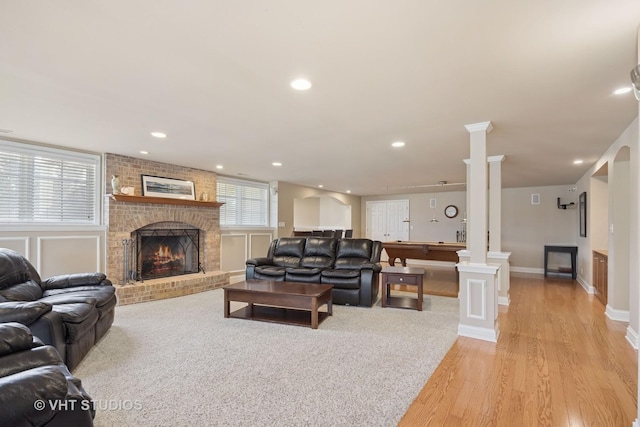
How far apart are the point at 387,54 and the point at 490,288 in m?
2.65

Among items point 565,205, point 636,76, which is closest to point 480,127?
point 636,76

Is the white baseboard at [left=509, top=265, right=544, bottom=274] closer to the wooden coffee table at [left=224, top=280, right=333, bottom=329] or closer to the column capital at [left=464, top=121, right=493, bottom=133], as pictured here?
the column capital at [left=464, top=121, right=493, bottom=133]

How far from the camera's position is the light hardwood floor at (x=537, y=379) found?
2.05m

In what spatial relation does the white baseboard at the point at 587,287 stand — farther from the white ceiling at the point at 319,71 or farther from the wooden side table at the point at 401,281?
the wooden side table at the point at 401,281

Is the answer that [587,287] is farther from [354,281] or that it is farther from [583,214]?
[354,281]

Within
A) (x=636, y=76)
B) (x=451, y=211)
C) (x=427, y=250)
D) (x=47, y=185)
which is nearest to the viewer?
(x=636, y=76)

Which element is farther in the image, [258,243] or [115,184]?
[258,243]

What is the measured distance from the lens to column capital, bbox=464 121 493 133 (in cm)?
337

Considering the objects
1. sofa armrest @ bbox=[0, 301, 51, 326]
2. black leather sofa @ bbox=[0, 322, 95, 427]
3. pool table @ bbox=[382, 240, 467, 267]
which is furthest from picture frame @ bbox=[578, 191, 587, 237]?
sofa armrest @ bbox=[0, 301, 51, 326]

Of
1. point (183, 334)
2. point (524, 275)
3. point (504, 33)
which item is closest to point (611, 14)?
point (504, 33)

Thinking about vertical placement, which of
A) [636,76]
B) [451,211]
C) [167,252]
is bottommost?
[167,252]

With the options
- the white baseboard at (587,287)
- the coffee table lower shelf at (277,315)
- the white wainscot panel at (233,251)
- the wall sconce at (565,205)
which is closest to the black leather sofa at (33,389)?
the coffee table lower shelf at (277,315)

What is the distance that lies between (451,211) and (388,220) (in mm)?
2083

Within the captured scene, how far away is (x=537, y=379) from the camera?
2.54m
